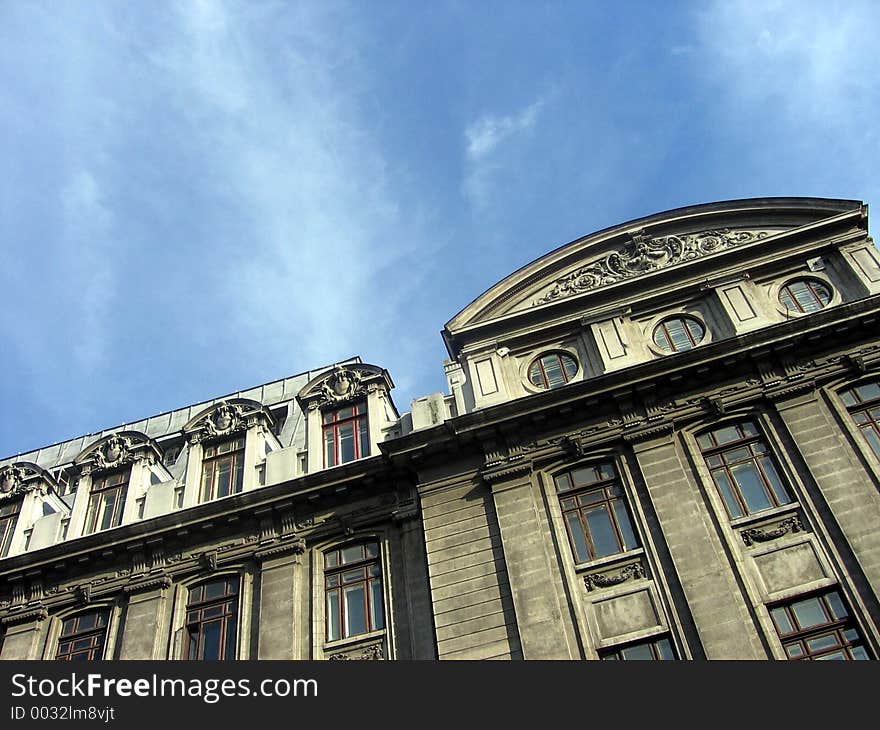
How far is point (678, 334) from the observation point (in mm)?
23234

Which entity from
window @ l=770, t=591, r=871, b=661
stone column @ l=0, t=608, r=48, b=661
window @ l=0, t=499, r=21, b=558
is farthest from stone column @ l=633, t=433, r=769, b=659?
window @ l=0, t=499, r=21, b=558

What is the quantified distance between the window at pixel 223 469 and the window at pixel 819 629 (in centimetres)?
1409

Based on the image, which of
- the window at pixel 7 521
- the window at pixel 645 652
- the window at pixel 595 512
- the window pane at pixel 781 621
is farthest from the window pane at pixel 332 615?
the window at pixel 7 521

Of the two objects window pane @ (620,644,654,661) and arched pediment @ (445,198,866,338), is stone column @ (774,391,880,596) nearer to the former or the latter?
window pane @ (620,644,654,661)

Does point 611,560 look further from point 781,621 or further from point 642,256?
point 642,256

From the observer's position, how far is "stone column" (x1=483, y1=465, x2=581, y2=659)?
17.6 meters

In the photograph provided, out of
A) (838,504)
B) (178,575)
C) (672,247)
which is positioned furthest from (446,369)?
(838,504)

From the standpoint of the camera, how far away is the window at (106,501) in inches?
959

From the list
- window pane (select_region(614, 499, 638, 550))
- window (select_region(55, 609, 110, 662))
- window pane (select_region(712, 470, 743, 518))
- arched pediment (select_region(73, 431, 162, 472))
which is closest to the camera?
window pane (select_region(712, 470, 743, 518))

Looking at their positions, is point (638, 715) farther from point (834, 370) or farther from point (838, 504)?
point (834, 370)

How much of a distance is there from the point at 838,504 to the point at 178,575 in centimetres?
1561

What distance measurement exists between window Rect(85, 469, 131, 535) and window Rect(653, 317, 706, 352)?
51.1 ft

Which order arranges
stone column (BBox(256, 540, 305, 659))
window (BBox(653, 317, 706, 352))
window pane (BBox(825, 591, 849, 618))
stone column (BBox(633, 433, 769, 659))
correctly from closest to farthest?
stone column (BBox(633, 433, 769, 659)) → window pane (BBox(825, 591, 849, 618)) → stone column (BBox(256, 540, 305, 659)) → window (BBox(653, 317, 706, 352))

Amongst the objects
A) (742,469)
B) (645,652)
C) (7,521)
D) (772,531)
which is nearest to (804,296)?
(742,469)
